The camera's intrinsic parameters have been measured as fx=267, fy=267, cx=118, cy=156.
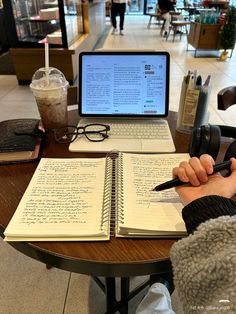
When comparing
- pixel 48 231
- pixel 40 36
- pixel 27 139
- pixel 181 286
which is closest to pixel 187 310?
pixel 181 286

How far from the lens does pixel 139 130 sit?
1.06m

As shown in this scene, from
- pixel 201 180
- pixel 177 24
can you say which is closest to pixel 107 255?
pixel 201 180

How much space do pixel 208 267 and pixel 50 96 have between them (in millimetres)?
A: 763

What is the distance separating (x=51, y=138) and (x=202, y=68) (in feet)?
15.1

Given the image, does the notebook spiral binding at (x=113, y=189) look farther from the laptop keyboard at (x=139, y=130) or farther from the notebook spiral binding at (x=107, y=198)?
the laptop keyboard at (x=139, y=130)

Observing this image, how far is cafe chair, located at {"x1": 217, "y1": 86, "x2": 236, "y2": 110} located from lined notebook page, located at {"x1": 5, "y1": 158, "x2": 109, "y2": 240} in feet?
2.42

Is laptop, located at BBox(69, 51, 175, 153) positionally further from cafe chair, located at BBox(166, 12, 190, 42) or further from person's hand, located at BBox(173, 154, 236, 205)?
cafe chair, located at BBox(166, 12, 190, 42)

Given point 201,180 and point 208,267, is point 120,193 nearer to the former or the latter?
point 201,180

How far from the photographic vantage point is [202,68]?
4953mm

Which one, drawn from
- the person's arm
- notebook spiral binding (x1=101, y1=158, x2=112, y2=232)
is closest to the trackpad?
notebook spiral binding (x1=101, y1=158, x2=112, y2=232)

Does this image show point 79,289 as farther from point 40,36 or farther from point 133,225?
point 40,36

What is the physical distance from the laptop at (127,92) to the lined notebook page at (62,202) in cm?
19

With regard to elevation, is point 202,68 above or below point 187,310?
below

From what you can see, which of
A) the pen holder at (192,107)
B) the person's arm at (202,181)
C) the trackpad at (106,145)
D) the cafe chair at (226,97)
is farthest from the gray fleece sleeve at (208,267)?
the cafe chair at (226,97)
